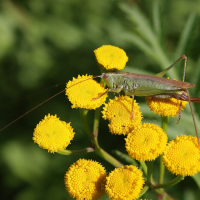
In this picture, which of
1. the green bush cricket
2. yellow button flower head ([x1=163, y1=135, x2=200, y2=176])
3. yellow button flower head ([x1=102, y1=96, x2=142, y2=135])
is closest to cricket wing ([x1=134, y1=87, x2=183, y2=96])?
the green bush cricket

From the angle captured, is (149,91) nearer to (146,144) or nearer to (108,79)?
(108,79)

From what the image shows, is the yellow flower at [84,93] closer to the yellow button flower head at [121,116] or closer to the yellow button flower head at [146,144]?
the yellow button flower head at [121,116]

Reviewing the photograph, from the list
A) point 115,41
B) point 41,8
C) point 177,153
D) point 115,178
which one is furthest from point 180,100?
point 41,8

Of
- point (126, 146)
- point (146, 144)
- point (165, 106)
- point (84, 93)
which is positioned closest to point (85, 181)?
point (126, 146)

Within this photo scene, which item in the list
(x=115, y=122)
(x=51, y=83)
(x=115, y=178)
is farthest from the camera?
(x=51, y=83)

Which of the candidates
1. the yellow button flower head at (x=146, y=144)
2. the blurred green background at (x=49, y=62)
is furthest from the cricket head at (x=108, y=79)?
the blurred green background at (x=49, y=62)

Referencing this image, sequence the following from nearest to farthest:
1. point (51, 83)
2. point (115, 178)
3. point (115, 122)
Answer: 1. point (115, 178)
2. point (115, 122)
3. point (51, 83)

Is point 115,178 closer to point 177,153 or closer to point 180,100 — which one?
point 177,153
